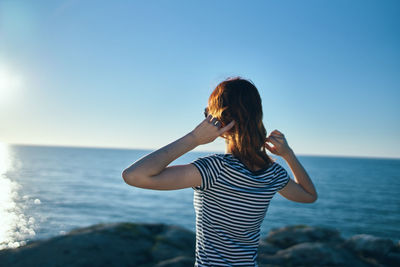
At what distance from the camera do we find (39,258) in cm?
646

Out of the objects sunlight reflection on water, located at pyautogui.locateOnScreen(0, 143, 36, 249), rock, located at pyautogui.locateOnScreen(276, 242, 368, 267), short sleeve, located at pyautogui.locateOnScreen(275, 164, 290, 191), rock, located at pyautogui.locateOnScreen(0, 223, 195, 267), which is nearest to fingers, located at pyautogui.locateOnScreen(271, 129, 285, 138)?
short sleeve, located at pyautogui.locateOnScreen(275, 164, 290, 191)

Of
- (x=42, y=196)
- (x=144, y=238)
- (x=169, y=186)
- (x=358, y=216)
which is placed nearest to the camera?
(x=169, y=186)

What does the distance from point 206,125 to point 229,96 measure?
227 millimetres

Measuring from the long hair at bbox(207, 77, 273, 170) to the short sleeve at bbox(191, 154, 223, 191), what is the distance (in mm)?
191

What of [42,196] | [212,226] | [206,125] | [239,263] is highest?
[206,125]

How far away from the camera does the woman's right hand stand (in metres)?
2.28

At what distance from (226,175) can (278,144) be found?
0.68 metres

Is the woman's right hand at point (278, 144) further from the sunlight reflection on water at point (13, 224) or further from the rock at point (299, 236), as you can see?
the sunlight reflection on water at point (13, 224)

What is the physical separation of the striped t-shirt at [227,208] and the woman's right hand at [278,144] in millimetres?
381

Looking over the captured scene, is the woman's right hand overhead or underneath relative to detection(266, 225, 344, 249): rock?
overhead

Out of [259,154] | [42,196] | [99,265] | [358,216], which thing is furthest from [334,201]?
[259,154]

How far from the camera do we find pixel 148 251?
7.59 meters

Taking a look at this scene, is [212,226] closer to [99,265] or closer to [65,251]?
[99,265]

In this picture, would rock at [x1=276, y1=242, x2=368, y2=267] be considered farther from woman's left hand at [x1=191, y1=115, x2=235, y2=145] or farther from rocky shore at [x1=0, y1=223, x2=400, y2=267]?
woman's left hand at [x1=191, y1=115, x2=235, y2=145]
